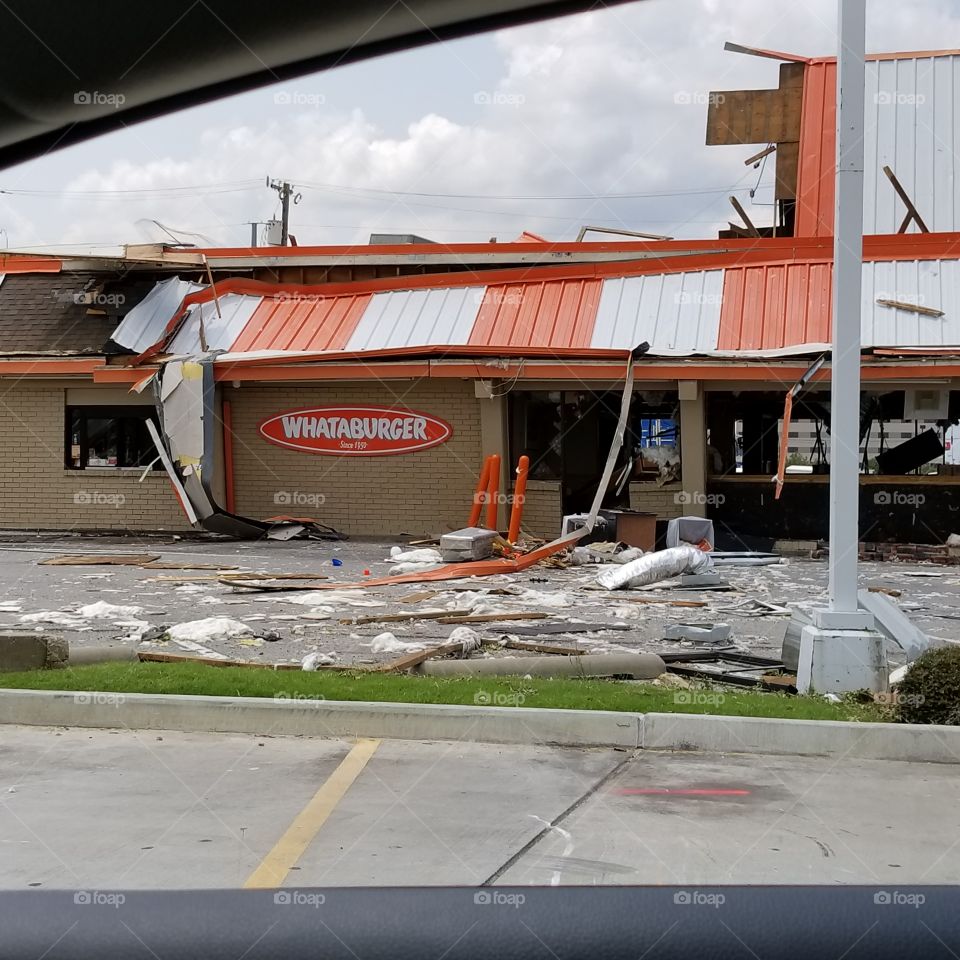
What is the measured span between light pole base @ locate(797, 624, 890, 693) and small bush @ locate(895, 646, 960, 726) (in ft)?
2.27

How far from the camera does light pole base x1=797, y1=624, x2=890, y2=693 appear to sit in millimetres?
8555

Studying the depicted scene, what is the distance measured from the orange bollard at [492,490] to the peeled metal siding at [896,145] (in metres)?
8.74

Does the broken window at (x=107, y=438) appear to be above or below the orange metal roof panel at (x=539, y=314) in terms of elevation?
below

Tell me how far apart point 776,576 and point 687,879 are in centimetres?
1176

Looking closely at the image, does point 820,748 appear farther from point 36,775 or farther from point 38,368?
point 38,368

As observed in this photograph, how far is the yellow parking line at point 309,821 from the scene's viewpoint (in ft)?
17.3

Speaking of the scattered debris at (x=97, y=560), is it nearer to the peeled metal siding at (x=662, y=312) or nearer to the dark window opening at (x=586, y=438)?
the dark window opening at (x=586, y=438)

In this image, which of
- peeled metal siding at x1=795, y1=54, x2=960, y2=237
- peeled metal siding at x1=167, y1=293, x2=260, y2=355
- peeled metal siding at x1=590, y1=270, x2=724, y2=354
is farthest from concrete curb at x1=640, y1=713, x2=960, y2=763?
peeled metal siding at x1=795, y1=54, x2=960, y2=237

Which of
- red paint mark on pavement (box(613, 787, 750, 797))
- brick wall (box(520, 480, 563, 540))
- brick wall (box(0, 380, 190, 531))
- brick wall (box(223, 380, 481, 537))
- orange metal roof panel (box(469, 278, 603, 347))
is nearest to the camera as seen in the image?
red paint mark on pavement (box(613, 787, 750, 797))

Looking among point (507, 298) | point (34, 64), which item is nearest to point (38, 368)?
point (507, 298)

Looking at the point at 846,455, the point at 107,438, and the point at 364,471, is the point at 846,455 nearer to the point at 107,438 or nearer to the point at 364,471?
the point at 364,471

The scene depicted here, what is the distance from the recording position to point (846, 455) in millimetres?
8578

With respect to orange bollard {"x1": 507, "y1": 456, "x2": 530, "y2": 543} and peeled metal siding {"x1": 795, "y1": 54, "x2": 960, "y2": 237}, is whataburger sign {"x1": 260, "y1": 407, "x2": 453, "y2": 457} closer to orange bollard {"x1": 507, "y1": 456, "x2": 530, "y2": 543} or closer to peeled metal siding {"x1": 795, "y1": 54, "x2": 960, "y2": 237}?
orange bollard {"x1": 507, "y1": 456, "x2": 530, "y2": 543}

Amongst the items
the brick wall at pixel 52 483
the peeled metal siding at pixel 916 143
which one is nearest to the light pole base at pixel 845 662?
the brick wall at pixel 52 483
